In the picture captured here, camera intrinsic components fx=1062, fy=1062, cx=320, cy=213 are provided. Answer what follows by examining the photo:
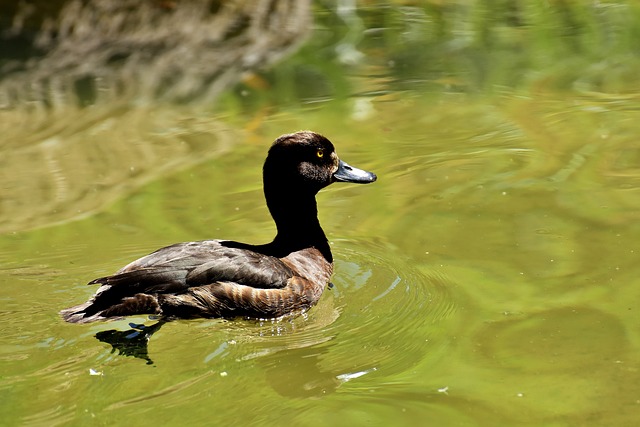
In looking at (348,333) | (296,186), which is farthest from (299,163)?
(348,333)

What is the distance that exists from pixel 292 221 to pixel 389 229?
0.77 metres

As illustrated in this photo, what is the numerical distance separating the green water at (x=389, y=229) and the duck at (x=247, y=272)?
12 cm

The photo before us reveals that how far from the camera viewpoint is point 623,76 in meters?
10.5

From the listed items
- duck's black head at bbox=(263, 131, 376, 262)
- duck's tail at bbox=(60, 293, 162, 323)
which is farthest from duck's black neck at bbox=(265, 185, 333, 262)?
A: duck's tail at bbox=(60, 293, 162, 323)

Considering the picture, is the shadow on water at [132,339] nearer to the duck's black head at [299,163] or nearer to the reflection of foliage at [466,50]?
the duck's black head at [299,163]

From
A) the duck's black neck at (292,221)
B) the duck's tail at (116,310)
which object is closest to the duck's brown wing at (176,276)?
the duck's tail at (116,310)

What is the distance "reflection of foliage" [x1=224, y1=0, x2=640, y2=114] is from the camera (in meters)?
10.8

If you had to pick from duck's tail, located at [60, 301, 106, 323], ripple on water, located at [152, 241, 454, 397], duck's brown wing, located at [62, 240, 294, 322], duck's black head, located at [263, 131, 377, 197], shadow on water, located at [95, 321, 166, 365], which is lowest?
ripple on water, located at [152, 241, 454, 397]

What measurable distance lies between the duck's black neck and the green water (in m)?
0.34

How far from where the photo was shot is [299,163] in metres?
7.49

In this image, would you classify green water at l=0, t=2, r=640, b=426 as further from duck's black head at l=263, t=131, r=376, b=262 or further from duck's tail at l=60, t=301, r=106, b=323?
duck's black head at l=263, t=131, r=376, b=262

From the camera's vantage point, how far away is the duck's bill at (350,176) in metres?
7.76

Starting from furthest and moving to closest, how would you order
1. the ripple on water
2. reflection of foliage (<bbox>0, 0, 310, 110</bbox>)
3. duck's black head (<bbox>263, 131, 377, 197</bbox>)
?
1. reflection of foliage (<bbox>0, 0, 310, 110</bbox>)
2. duck's black head (<bbox>263, 131, 377, 197</bbox>)
3. the ripple on water

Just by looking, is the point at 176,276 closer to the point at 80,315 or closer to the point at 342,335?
the point at 80,315
